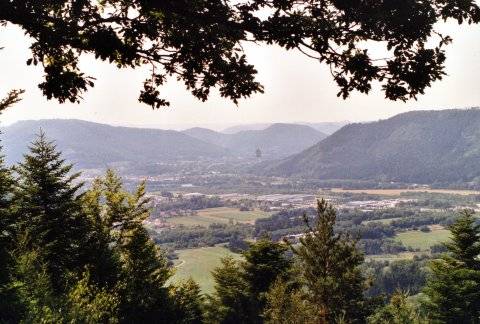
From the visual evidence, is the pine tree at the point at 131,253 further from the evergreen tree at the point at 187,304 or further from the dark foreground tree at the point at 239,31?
the dark foreground tree at the point at 239,31

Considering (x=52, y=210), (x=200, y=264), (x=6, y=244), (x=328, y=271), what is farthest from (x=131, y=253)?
(x=200, y=264)

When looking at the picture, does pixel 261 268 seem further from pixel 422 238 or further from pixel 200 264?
pixel 422 238

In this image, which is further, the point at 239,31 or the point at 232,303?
the point at 232,303

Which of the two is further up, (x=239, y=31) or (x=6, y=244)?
(x=239, y=31)

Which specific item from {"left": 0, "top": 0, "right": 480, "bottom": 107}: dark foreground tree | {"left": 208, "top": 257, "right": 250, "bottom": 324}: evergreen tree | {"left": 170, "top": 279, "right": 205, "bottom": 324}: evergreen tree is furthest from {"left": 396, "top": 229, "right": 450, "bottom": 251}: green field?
{"left": 0, "top": 0, "right": 480, "bottom": 107}: dark foreground tree

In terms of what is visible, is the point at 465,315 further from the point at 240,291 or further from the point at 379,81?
the point at 379,81

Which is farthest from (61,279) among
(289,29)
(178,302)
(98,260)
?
(289,29)

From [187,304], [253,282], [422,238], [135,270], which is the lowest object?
[422,238]

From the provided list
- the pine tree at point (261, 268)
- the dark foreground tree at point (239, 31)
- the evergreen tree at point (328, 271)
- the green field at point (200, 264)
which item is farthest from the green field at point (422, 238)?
the dark foreground tree at point (239, 31)
